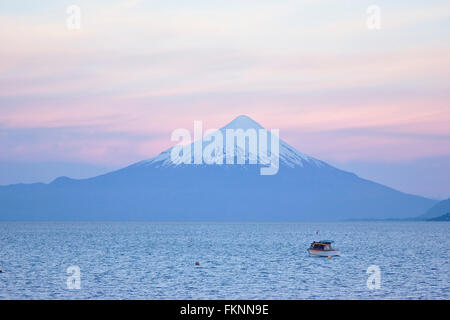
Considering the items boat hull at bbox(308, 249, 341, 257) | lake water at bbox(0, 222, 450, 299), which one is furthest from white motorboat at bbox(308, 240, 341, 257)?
lake water at bbox(0, 222, 450, 299)

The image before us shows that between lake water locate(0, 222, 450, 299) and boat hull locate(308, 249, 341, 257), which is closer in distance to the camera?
lake water locate(0, 222, 450, 299)

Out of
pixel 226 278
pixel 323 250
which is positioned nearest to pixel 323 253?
pixel 323 250

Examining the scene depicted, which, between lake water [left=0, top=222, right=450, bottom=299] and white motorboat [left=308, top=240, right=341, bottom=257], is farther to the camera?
white motorboat [left=308, top=240, right=341, bottom=257]

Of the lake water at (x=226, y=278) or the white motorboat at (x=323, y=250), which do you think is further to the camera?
the white motorboat at (x=323, y=250)

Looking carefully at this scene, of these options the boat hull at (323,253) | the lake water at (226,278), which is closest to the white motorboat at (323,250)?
the boat hull at (323,253)

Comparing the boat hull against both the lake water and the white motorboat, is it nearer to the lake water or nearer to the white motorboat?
the white motorboat

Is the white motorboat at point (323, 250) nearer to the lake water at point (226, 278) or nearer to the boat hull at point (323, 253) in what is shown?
the boat hull at point (323, 253)

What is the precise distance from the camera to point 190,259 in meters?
88.8
